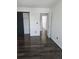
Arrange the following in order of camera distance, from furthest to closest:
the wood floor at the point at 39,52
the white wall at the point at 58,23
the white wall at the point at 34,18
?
the white wall at the point at 34,18 → the white wall at the point at 58,23 → the wood floor at the point at 39,52

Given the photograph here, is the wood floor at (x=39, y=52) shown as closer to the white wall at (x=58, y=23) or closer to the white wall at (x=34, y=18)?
the white wall at (x=58, y=23)

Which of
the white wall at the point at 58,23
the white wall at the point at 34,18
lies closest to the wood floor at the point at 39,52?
the white wall at the point at 58,23

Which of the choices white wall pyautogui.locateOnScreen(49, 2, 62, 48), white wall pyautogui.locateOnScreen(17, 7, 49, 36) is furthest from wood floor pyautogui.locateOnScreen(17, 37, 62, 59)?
white wall pyautogui.locateOnScreen(17, 7, 49, 36)

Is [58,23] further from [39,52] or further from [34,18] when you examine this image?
[34,18]

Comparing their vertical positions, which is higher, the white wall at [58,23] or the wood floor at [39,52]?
the white wall at [58,23]

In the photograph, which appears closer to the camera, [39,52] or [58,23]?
[39,52]

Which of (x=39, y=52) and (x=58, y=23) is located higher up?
(x=58, y=23)

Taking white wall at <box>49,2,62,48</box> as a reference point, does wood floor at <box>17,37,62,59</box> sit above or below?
below

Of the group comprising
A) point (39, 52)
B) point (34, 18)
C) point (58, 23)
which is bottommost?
point (39, 52)

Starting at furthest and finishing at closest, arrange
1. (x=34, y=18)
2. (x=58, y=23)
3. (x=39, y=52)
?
(x=34, y=18)
(x=58, y=23)
(x=39, y=52)

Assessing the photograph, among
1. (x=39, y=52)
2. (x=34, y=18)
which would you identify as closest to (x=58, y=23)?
(x=39, y=52)

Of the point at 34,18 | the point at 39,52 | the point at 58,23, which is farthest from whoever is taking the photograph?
the point at 34,18

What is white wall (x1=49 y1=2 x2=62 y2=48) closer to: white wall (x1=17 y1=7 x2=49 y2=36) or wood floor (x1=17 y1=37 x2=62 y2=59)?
wood floor (x1=17 y1=37 x2=62 y2=59)
